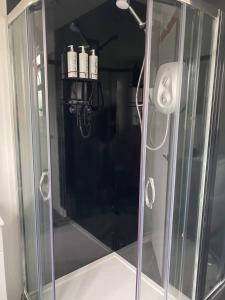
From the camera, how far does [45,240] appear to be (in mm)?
1661

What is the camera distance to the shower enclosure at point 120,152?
148 cm

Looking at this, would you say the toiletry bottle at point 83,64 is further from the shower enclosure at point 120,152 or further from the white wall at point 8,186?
the white wall at point 8,186

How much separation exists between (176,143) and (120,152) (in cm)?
114

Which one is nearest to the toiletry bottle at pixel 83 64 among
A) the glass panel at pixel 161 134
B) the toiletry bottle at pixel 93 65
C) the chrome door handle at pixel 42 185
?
the toiletry bottle at pixel 93 65

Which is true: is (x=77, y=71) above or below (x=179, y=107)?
above

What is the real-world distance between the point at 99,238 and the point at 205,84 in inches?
74.1

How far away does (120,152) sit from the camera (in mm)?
2656

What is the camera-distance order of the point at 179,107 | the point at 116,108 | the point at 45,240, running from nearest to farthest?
1. the point at 179,107
2. the point at 45,240
3. the point at 116,108

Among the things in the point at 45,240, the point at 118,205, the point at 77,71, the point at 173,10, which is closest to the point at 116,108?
the point at 77,71

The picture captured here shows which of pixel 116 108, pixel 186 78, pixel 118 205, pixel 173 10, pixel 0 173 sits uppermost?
pixel 173 10

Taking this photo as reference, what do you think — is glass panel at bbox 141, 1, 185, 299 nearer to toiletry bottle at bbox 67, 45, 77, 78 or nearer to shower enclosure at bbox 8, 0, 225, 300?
shower enclosure at bbox 8, 0, 225, 300

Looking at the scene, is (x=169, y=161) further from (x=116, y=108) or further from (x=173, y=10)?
(x=116, y=108)

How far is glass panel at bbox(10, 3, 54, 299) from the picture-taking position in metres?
1.44

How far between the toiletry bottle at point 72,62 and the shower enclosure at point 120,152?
0.14 metres
